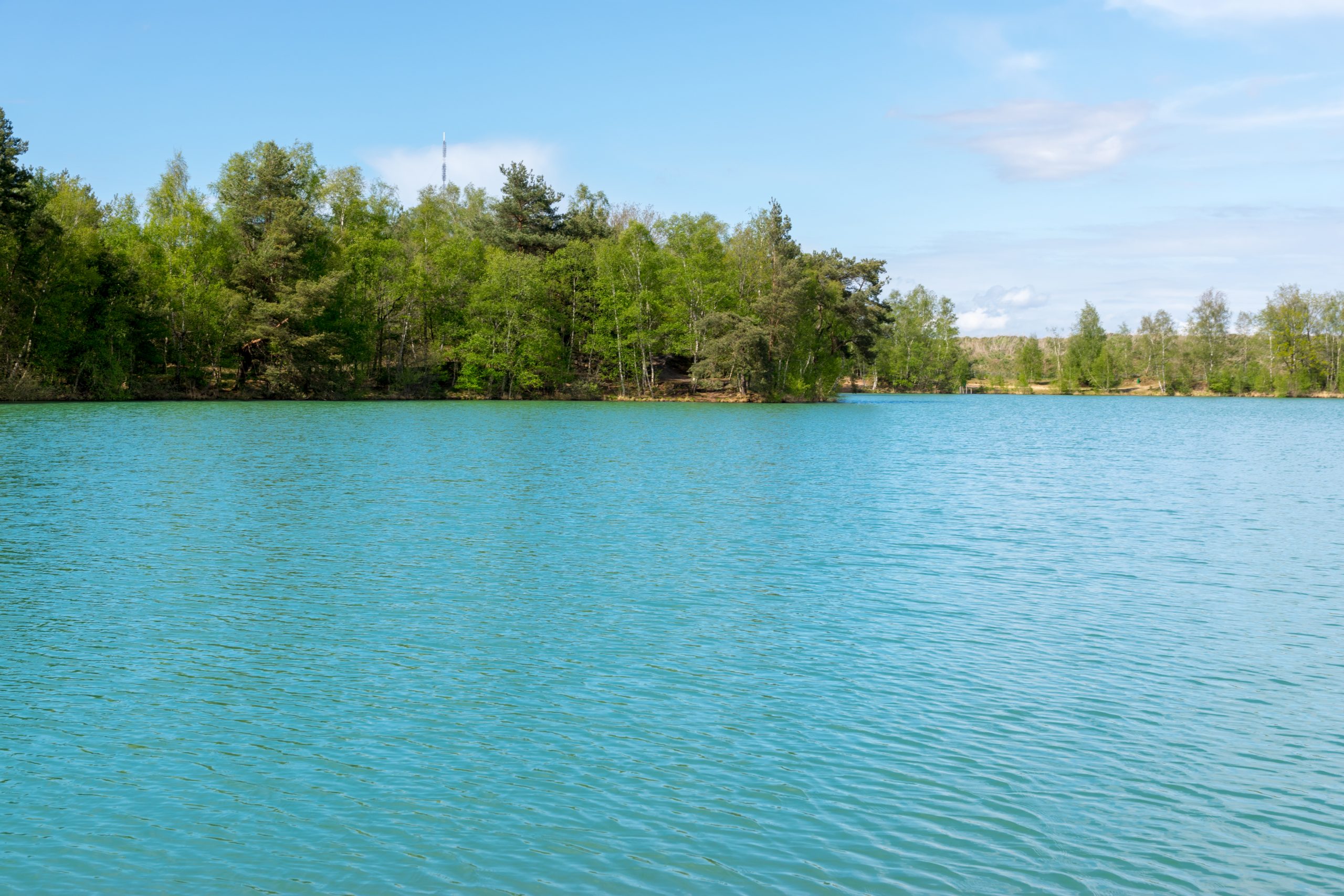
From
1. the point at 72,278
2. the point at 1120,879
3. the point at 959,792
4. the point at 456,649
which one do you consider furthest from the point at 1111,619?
the point at 72,278

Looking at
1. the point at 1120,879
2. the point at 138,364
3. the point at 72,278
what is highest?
the point at 72,278

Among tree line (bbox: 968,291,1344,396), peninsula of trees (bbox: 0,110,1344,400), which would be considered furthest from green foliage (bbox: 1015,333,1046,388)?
peninsula of trees (bbox: 0,110,1344,400)

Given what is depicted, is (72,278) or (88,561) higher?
(72,278)

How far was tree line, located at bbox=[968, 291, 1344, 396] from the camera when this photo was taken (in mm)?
128375

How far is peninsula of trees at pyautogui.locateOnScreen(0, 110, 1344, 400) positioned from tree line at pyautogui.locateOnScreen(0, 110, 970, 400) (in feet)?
0.64

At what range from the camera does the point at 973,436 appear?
5553 centimetres

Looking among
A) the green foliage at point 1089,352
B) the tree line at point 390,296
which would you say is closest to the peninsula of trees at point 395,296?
the tree line at point 390,296

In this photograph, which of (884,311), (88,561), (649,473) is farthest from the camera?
(884,311)

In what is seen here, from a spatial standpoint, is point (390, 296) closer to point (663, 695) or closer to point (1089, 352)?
point (663, 695)

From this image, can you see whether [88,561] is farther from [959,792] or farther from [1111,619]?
[1111,619]

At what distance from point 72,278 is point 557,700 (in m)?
69.9

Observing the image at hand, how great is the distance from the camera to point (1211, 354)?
5536 inches

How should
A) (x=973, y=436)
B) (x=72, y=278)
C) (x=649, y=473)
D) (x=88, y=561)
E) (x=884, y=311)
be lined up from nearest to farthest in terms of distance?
(x=88, y=561)
(x=649, y=473)
(x=973, y=436)
(x=72, y=278)
(x=884, y=311)

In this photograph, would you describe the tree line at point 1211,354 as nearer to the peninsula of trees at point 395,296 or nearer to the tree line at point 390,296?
the peninsula of trees at point 395,296
